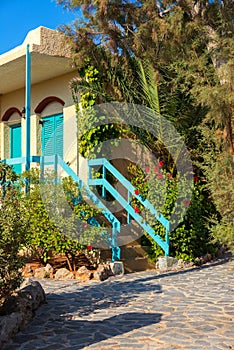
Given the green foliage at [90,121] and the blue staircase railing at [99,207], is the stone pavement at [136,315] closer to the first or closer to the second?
the blue staircase railing at [99,207]

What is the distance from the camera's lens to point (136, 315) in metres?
5.84

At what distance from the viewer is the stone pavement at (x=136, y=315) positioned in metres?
4.79

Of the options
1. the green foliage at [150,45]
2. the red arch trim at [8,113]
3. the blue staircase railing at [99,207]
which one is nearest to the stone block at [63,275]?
the blue staircase railing at [99,207]

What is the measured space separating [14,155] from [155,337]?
A: 966 centimetres

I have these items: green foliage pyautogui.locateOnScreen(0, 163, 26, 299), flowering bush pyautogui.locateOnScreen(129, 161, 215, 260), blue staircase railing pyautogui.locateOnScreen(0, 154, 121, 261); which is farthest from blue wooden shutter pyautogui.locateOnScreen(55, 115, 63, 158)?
green foliage pyautogui.locateOnScreen(0, 163, 26, 299)

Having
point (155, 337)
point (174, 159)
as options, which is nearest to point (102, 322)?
point (155, 337)

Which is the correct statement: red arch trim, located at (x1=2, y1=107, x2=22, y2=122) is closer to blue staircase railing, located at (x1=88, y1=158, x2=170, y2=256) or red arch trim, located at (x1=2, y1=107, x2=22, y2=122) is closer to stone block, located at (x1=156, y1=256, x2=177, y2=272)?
blue staircase railing, located at (x1=88, y1=158, x2=170, y2=256)

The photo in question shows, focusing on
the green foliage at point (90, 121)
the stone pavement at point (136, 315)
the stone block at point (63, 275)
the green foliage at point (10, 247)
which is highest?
the green foliage at point (90, 121)

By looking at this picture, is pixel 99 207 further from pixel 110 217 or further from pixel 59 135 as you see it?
pixel 59 135

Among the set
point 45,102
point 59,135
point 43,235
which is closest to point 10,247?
point 43,235

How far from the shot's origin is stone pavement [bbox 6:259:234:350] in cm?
479

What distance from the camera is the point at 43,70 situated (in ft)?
36.9

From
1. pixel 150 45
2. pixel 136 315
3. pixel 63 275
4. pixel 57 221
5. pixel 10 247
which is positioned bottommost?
pixel 136 315

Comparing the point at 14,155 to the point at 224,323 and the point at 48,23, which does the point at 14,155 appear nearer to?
the point at 48,23
